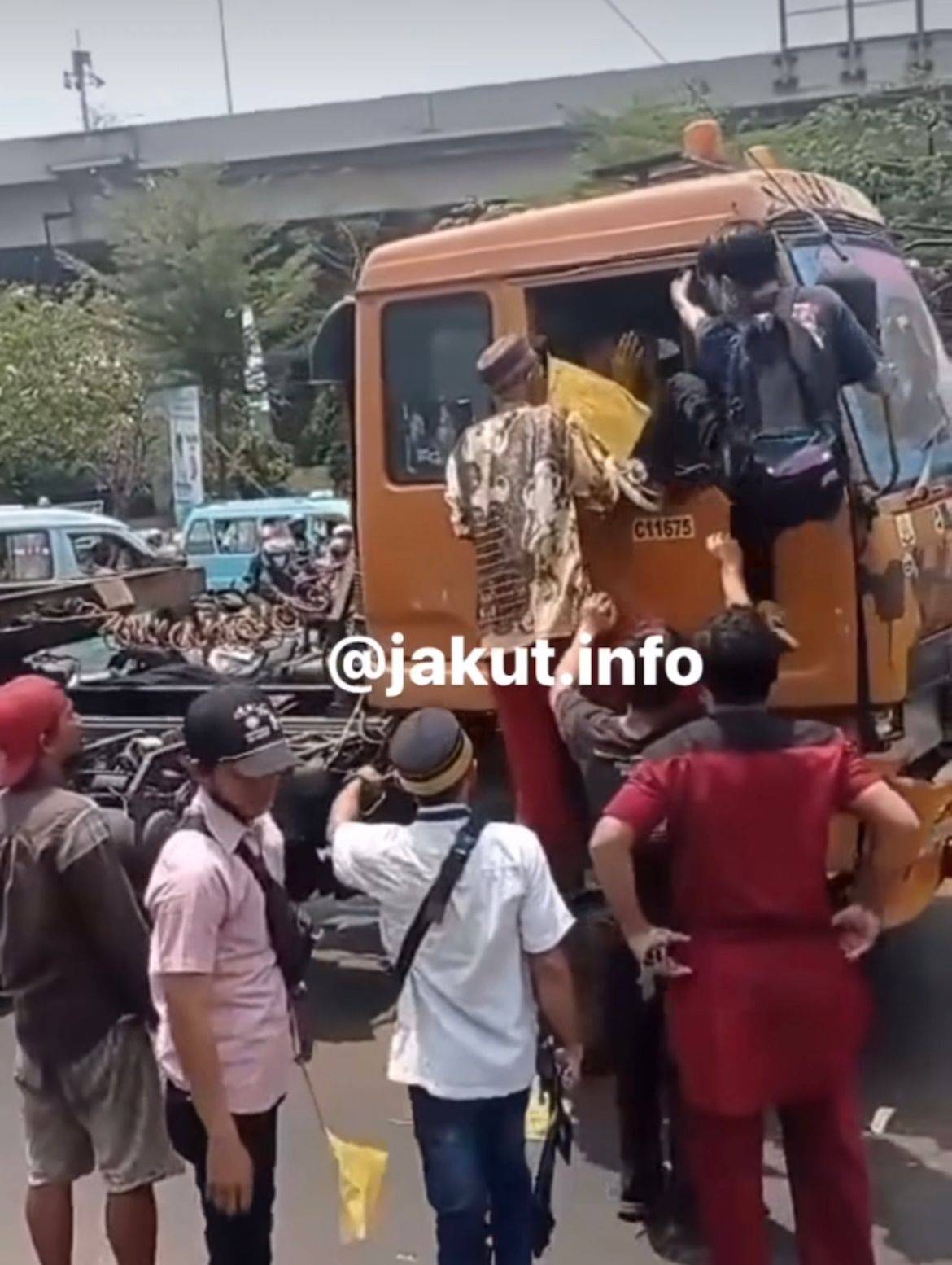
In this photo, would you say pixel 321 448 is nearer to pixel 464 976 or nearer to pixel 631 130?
pixel 631 130

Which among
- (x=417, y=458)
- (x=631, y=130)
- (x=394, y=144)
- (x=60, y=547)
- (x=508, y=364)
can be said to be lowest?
(x=60, y=547)

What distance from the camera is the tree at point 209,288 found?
31359mm

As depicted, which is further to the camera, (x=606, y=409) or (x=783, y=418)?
(x=606, y=409)

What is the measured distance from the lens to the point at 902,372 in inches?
229

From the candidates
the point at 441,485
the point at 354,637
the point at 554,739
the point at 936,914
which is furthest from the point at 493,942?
the point at 936,914

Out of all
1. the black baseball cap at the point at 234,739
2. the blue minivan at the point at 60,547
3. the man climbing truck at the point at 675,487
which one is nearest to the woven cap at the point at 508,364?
the man climbing truck at the point at 675,487

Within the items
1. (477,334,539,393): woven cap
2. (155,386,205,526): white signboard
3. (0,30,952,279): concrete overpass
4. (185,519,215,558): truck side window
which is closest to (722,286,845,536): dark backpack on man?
(477,334,539,393): woven cap

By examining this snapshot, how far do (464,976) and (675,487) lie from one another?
217cm

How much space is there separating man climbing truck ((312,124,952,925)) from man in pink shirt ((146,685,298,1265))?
173 cm

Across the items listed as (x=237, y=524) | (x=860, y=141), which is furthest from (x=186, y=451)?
(x=860, y=141)

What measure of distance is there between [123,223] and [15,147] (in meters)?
7.39

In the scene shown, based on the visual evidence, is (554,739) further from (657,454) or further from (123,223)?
(123,223)

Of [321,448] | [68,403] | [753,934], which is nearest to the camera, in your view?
[753,934]

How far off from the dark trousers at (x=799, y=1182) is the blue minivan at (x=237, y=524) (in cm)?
1528
